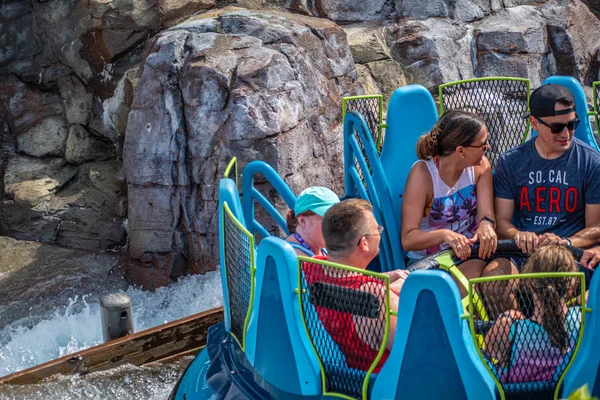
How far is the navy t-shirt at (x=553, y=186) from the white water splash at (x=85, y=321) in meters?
2.70

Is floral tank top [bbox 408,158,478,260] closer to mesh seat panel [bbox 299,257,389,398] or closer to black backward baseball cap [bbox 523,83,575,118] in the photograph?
black backward baseball cap [bbox 523,83,575,118]

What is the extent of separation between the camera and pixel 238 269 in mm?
2746

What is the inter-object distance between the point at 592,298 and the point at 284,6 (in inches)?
194

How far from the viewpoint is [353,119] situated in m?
3.48

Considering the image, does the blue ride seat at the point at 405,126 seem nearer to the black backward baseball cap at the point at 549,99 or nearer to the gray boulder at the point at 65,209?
the black backward baseball cap at the point at 549,99

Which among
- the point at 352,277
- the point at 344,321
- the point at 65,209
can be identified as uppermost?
the point at 352,277

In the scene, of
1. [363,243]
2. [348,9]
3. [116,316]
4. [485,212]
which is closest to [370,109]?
[485,212]

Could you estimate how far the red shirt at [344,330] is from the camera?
7.55 feet

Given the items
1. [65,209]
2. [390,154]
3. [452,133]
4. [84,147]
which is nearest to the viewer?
[452,133]

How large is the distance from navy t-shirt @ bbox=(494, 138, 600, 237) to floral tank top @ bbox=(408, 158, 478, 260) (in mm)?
134

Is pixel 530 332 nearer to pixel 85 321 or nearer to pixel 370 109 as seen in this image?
pixel 370 109

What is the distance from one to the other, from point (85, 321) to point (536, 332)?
3722 millimetres

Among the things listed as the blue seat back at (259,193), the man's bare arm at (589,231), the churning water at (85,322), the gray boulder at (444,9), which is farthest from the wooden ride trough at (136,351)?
the gray boulder at (444,9)

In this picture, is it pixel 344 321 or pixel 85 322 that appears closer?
pixel 344 321
